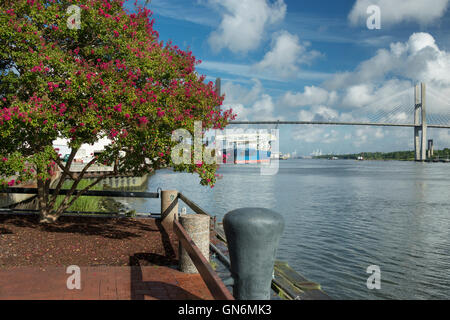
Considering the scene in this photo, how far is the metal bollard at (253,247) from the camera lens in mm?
4797

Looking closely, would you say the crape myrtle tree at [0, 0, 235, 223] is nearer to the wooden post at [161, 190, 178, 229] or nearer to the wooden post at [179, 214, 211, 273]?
the wooden post at [161, 190, 178, 229]

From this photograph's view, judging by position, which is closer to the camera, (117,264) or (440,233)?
(117,264)

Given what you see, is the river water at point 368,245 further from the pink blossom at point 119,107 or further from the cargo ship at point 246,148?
the cargo ship at point 246,148

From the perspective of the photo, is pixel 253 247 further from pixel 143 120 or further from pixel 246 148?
pixel 246 148

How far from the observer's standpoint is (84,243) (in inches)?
380

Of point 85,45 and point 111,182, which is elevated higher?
point 85,45

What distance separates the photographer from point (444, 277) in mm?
13125

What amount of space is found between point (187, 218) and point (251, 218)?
2.79 m

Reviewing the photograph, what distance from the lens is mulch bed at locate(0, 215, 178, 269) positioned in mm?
8281

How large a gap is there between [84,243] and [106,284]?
3.28m

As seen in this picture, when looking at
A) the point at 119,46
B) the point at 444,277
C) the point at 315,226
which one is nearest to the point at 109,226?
the point at 119,46

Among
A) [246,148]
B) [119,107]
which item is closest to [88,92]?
[119,107]
